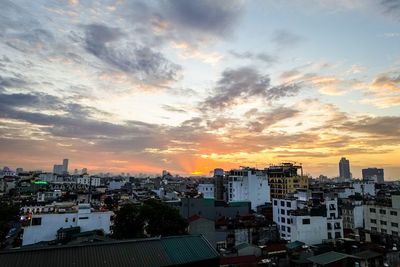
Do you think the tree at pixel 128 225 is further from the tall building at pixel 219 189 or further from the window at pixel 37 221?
the tall building at pixel 219 189

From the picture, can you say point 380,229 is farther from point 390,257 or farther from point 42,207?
point 42,207

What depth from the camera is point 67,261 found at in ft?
74.2

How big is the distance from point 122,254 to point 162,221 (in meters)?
21.9

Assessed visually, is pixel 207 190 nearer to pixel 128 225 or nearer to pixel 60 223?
pixel 60 223

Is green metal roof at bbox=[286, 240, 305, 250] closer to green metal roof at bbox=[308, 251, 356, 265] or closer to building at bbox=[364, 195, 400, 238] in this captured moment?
green metal roof at bbox=[308, 251, 356, 265]

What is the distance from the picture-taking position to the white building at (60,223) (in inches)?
2178

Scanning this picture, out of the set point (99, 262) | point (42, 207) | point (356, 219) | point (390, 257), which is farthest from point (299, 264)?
point (42, 207)

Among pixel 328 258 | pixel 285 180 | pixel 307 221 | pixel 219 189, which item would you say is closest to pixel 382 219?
pixel 307 221

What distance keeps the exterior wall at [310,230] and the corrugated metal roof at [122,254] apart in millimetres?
36391

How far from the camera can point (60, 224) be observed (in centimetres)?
5803

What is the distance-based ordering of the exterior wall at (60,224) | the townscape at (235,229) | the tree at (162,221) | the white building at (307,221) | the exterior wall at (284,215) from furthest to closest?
the exterior wall at (284,215) < the white building at (307,221) < the exterior wall at (60,224) < the tree at (162,221) < the townscape at (235,229)

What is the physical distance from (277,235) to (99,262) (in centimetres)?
5274

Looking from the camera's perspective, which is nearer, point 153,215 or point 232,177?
point 153,215

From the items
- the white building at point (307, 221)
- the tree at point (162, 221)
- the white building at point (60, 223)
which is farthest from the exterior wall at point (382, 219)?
the white building at point (60, 223)
